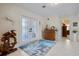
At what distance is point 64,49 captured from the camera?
1.98 m

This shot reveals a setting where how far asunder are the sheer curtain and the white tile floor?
0.27 m

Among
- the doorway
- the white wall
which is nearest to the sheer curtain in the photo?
the white wall

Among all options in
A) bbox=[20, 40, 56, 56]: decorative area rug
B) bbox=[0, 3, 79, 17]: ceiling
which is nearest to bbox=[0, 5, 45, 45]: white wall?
bbox=[0, 3, 79, 17]: ceiling

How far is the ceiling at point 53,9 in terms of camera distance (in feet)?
6.31

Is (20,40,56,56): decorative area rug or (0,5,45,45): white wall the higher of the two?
(0,5,45,45): white wall

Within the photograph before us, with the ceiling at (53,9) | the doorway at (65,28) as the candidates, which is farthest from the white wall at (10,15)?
the doorway at (65,28)

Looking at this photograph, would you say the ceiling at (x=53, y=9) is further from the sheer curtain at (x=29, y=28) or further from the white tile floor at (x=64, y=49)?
the white tile floor at (x=64, y=49)

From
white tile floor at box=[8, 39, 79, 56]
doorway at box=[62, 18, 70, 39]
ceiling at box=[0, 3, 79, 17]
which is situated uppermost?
ceiling at box=[0, 3, 79, 17]

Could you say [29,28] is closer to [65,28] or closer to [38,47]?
[38,47]

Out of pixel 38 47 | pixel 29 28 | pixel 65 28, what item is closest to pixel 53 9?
pixel 65 28

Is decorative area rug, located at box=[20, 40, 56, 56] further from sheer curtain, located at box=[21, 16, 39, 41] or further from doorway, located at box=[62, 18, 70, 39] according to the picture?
doorway, located at box=[62, 18, 70, 39]

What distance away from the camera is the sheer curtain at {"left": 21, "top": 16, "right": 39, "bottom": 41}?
196 centimetres

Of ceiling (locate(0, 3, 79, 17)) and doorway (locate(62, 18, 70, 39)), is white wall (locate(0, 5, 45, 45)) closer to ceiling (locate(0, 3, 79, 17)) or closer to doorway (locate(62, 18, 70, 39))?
ceiling (locate(0, 3, 79, 17))

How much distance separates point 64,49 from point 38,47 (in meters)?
0.44
